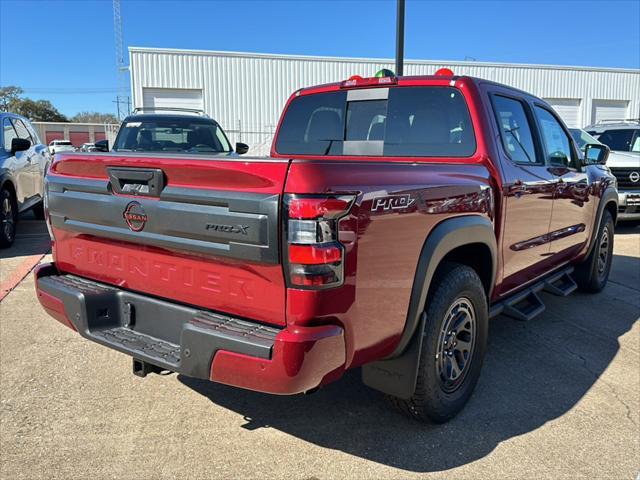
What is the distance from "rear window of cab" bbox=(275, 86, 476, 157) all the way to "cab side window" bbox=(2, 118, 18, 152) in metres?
5.09

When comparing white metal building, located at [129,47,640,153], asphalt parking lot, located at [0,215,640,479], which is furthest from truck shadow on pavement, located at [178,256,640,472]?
white metal building, located at [129,47,640,153]

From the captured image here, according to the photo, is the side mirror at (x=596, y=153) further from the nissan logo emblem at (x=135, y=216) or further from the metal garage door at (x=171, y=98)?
the metal garage door at (x=171, y=98)

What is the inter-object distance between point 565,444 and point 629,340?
2053mm

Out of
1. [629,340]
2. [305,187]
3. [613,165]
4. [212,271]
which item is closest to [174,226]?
[212,271]

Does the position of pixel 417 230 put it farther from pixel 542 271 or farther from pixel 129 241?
pixel 542 271

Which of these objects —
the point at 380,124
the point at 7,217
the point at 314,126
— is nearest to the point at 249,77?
the point at 7,217

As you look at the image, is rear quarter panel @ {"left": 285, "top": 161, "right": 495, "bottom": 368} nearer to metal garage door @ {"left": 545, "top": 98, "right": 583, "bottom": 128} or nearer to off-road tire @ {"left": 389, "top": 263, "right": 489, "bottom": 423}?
off-road tire @ {"left": 389, "top": 263, "right": 489, "bottom": 423}

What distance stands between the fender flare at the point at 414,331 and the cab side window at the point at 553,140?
1.97m

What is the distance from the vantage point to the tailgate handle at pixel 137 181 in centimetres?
244

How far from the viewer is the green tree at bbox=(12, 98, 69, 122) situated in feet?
207

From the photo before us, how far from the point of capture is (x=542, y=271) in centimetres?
439

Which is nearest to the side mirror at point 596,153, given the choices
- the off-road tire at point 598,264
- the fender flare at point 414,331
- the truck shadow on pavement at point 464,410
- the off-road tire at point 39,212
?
the off-road tire at point 598,264

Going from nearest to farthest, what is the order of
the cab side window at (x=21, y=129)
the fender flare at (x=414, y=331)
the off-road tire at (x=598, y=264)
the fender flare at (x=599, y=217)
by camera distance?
the fender flare at (x=414, y=331) → the fender flare at (x=599, y=217) → the off-road tire at (x=598, y=264) → the cab side window at (x=21, y=129)

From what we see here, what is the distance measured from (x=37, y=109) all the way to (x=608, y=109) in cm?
6300
